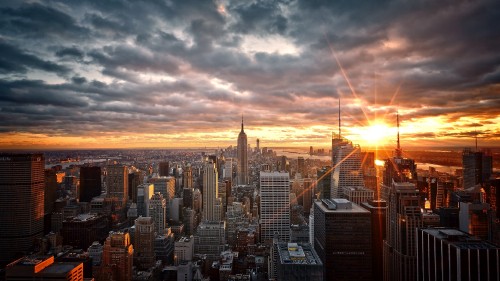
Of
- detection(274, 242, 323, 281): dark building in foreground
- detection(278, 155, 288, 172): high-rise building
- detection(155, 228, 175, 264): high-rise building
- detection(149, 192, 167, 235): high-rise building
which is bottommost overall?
detection(155, 228, 175, 264): high-rise building

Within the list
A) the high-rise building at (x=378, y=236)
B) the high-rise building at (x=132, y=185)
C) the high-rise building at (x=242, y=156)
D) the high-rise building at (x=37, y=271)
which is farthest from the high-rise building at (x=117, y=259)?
the high-rise building at (x=242, y=156)

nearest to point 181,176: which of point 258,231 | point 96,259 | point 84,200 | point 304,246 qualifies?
point 84,200

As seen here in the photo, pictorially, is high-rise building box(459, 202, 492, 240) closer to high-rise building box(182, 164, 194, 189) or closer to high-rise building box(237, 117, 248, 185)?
high-rise building box(182, 164, 194, 189)

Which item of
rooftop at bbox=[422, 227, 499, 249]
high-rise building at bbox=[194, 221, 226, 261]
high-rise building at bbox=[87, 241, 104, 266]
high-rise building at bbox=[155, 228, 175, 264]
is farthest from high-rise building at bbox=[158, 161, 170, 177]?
rooftop at bbox=[422, 227, 499, 249]

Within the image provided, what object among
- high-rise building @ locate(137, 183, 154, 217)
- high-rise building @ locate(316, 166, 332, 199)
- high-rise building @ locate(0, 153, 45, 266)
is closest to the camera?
high-rise building @ locate(0, 153, 45, 266)

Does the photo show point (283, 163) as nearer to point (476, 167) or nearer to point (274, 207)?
point (274, 207)

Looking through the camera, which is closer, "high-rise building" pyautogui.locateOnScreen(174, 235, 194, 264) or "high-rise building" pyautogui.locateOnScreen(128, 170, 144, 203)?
"high-rise building" pyautogui.locateOnScreen(174, 235, 194, 264)
